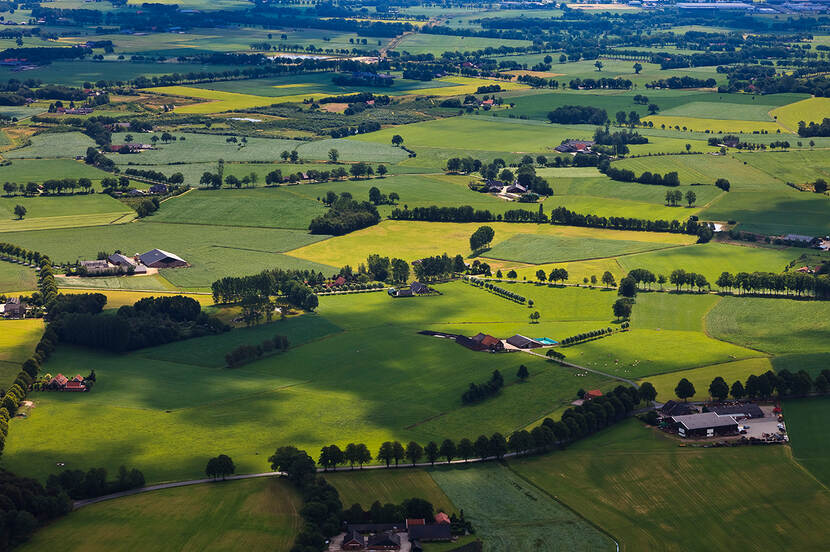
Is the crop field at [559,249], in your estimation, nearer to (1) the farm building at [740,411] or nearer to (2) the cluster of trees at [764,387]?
(2) the cluster of trees at [764,387]

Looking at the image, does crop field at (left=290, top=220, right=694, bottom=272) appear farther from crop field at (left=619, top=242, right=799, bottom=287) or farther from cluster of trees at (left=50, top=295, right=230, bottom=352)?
cluster of trees at (left=50, top=295, right=230, bottom=352)

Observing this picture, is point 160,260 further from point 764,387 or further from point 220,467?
point 764,387

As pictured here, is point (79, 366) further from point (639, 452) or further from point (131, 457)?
point (639, 452)

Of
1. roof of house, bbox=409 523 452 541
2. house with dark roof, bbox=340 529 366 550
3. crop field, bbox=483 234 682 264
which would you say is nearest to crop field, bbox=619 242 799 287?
crop field, bbox=483 234 682 264

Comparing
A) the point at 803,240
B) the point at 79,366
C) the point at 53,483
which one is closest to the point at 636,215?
the point at 803,240

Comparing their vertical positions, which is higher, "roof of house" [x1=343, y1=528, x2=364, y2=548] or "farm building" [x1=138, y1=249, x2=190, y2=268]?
"roof of house" [x1=343, y1=528, x2=364, y2=548]

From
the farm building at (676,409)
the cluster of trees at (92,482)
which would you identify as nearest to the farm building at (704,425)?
the farm building at (676,409)

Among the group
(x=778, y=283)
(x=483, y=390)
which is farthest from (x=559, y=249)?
(x=483, y=390)
